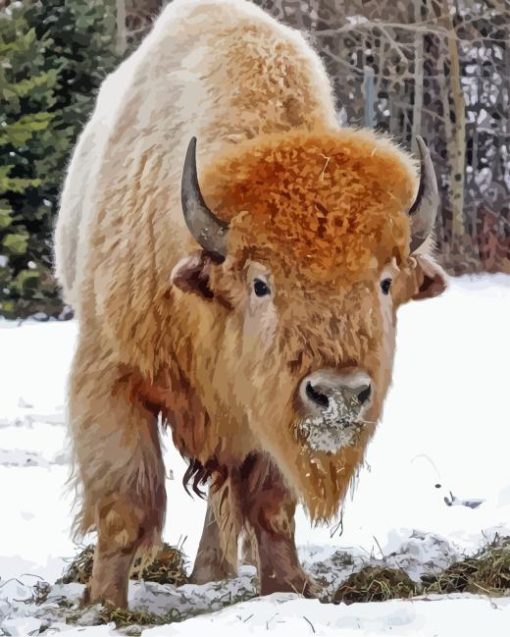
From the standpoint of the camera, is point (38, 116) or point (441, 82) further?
point (441, 82)

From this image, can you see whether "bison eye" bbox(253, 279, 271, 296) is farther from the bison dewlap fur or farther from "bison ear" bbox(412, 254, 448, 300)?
"bison ear" bbox(412, 254, 448, 300)

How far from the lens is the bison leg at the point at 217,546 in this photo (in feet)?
15.9

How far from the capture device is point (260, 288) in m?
3.99

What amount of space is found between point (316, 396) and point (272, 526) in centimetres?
130

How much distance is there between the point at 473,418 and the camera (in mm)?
8008

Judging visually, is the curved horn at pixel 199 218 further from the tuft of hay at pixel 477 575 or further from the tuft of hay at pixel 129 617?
the tuft of hay at pixel 477 575

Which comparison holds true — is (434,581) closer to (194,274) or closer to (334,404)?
(334,404)

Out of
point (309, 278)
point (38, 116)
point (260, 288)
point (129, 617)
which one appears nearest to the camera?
point (309, 278)

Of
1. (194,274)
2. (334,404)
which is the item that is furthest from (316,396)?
(194,274)

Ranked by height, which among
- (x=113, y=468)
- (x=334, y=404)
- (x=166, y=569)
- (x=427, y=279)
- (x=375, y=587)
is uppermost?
(x=427, y=279)

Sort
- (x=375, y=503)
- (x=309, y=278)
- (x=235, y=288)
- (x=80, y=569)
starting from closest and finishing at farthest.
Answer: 1. (x=309, y=278)
2. (x=235, y=288)
3. (x=80, y=569)
4. (x=375, y=503)

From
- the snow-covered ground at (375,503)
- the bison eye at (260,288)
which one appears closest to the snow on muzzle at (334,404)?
the bison eye at (260,288)

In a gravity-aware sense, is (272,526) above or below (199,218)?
below

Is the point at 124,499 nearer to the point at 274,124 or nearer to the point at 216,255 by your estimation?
the point at 216,255
